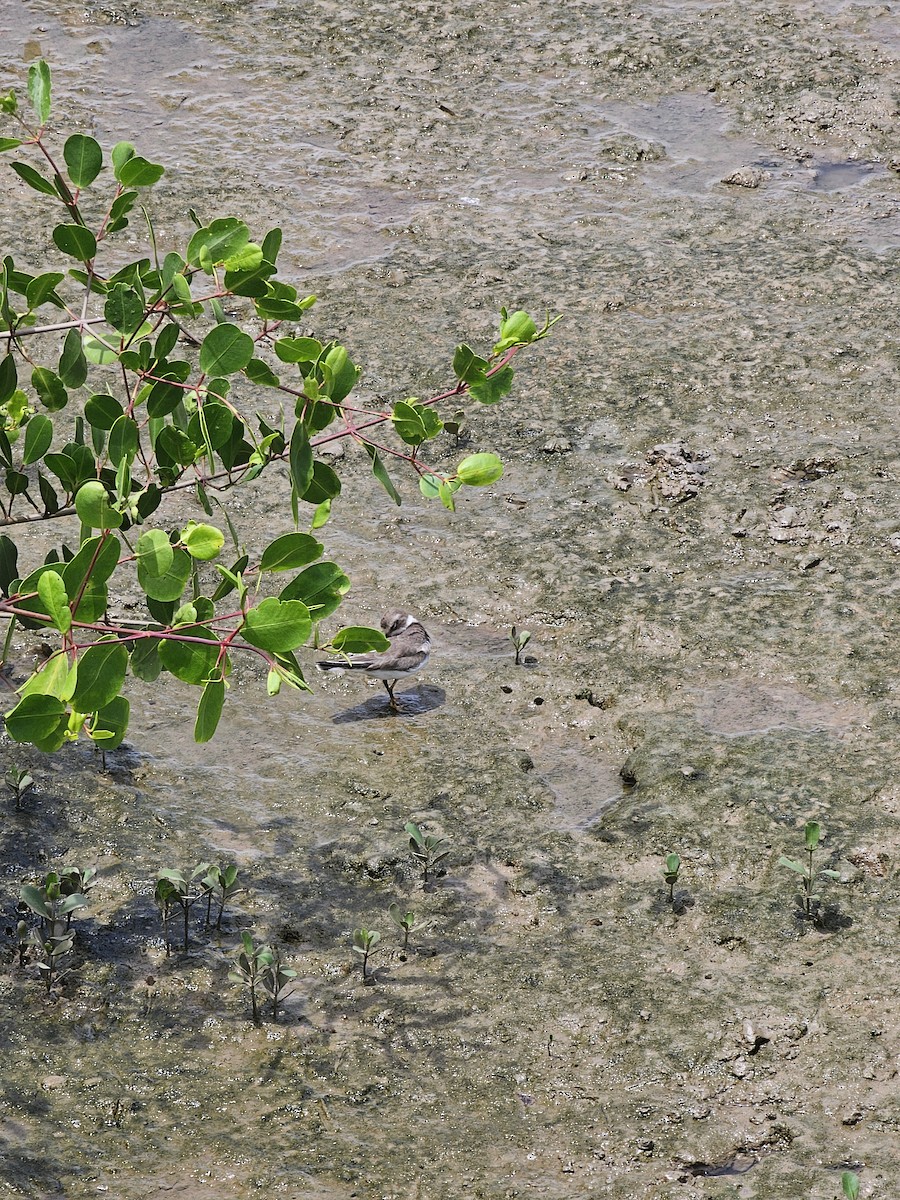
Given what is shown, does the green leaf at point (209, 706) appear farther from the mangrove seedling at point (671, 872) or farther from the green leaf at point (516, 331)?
the mangrove seedling at point (671, 872)

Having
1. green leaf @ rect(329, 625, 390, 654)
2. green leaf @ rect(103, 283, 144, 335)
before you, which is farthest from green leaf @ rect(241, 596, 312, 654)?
green leaf @ rect(103, 283, 144, 335)

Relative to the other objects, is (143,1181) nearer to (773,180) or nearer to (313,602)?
(313,602)

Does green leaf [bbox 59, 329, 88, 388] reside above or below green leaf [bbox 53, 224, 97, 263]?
below

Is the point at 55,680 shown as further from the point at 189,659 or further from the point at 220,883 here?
the point at 220,883

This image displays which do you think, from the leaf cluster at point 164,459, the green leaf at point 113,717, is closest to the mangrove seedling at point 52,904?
the leaf cluster at point 164,459

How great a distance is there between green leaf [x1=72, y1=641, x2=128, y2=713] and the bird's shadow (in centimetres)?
187

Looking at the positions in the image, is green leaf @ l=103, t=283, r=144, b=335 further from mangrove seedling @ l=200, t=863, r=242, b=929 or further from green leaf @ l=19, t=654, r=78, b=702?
mangrove seedling @ l=200, t=863, r=242, b=929

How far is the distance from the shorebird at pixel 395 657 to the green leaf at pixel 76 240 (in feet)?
5.56

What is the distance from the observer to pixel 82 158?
2504 mm

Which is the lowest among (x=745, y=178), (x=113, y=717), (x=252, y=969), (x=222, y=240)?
(x=252, y=969)

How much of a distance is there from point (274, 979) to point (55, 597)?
3.99 ft

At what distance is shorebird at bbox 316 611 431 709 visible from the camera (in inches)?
157

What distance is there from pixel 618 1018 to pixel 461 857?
64 centimetres

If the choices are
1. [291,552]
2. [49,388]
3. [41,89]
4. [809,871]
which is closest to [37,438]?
[49,388]
